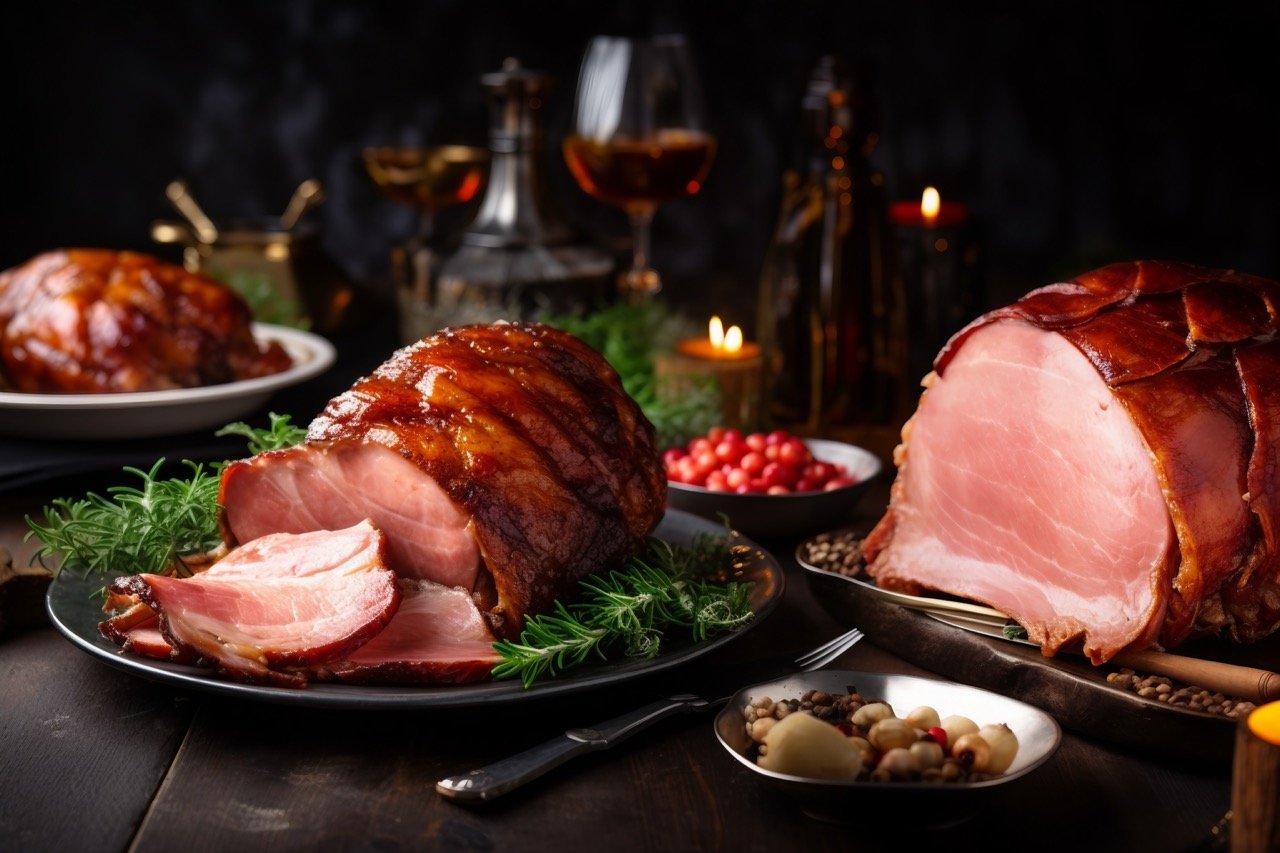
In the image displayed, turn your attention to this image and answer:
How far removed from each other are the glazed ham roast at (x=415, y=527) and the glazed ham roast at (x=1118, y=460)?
0.40 m

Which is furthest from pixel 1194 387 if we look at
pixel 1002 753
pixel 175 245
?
pixel 175 245

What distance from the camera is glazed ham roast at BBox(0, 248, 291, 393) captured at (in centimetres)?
234

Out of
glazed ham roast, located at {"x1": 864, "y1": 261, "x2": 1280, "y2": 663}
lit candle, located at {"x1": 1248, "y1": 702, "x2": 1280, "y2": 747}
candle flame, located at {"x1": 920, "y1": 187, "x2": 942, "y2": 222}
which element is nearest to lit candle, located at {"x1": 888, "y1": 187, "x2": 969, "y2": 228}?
candle flame, located at {"x1": 920, "y1": 187, "x2": 942, "y2": 222}

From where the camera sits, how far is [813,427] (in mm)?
2496

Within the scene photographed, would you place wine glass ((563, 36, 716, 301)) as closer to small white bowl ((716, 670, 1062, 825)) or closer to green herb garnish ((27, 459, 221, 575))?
green herb garnish ((27, 459, 221, 575))

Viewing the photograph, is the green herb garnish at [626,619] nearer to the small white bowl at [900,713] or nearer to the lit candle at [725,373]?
the small white bowl at [900,713]

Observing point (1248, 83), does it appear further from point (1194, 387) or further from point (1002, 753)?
point (1002, 753)

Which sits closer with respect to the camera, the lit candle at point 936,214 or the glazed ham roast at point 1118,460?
the glazed ham roast at point 1118,460

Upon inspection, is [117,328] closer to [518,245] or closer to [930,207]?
[518,245]

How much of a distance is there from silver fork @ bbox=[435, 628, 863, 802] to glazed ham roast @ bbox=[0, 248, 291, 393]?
126 centimetres

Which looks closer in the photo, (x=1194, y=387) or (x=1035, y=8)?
(x=1194, y=387)

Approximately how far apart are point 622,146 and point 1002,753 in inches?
69.9

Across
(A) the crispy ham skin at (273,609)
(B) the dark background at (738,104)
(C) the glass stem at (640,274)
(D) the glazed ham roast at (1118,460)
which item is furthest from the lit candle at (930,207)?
(A) the crispy ham skin at (273,609)

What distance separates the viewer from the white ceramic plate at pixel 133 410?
218 cm
